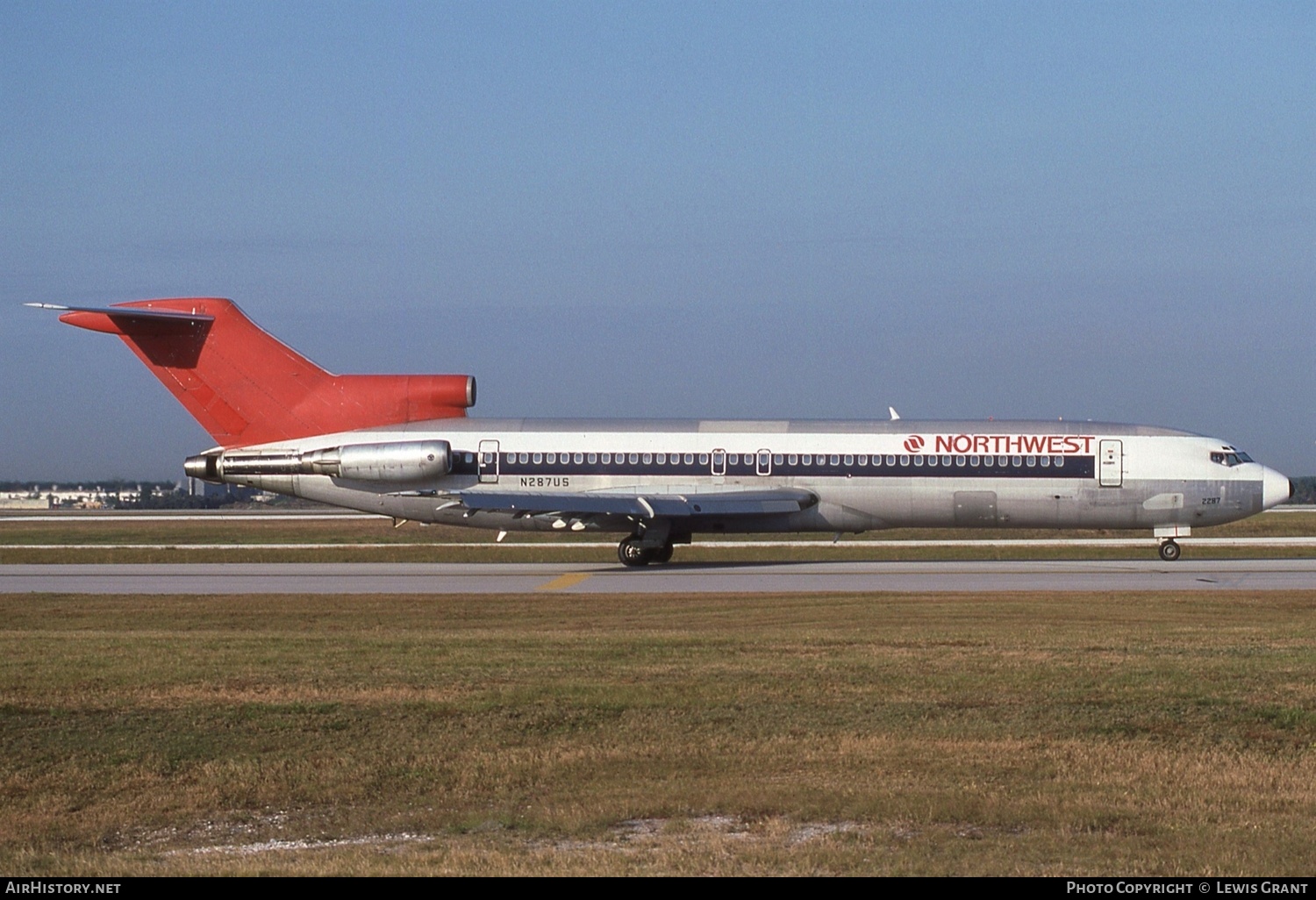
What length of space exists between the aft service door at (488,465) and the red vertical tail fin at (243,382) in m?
2.23

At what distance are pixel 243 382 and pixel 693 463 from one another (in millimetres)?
11066

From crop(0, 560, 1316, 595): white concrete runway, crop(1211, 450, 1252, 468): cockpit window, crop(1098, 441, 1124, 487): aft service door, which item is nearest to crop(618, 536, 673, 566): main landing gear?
crop(0, 560, 1316, 595): white concrete runway

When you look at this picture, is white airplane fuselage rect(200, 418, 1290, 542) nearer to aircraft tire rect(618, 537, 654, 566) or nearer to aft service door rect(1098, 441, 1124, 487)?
aft service door rect(1098, 441, 1124, 487)

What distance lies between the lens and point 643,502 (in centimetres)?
3033

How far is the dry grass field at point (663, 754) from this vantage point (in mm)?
7324

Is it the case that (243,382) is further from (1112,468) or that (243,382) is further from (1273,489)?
(1273,489)

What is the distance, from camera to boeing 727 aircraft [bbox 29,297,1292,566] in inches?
1251

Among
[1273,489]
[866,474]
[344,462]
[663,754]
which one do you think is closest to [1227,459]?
[1273,489]

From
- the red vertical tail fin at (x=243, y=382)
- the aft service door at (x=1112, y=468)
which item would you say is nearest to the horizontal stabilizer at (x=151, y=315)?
the red vertical tail fin at (x=243, y=382)

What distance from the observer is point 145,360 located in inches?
1298

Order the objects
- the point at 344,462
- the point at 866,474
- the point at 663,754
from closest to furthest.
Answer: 1. the point at 663,754
2. the point at 344,462
3. the point at 866,474
